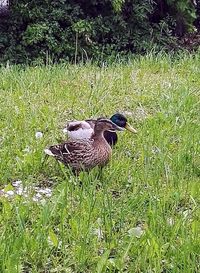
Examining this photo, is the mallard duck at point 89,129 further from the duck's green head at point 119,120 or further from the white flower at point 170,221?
the white flower at point 170,221

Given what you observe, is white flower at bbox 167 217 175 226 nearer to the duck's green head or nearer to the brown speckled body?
the brown speckled body

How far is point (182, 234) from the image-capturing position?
8.68 feet

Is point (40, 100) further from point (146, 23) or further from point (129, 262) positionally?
point (146, 23)

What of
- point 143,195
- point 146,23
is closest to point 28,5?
point 146,23

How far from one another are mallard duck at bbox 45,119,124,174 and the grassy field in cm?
5

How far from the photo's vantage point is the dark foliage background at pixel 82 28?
30.7 feet

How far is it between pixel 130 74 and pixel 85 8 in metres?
3.77

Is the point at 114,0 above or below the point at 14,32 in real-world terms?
above

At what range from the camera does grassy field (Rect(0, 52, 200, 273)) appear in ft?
8.18

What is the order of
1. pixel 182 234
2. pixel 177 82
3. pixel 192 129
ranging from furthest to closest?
pixel 177 82, pixel 192 129, pixel 182 234

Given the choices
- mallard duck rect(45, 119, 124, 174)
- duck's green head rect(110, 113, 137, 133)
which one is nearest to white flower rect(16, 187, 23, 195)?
mallard duck rect(45, 119, 124, 174)

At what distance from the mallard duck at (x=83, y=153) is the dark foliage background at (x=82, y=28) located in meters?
5.74

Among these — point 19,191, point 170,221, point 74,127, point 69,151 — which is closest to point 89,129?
point 74,127

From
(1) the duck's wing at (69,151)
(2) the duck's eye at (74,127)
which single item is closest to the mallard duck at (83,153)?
(1) the duck's wing at (69,151)
